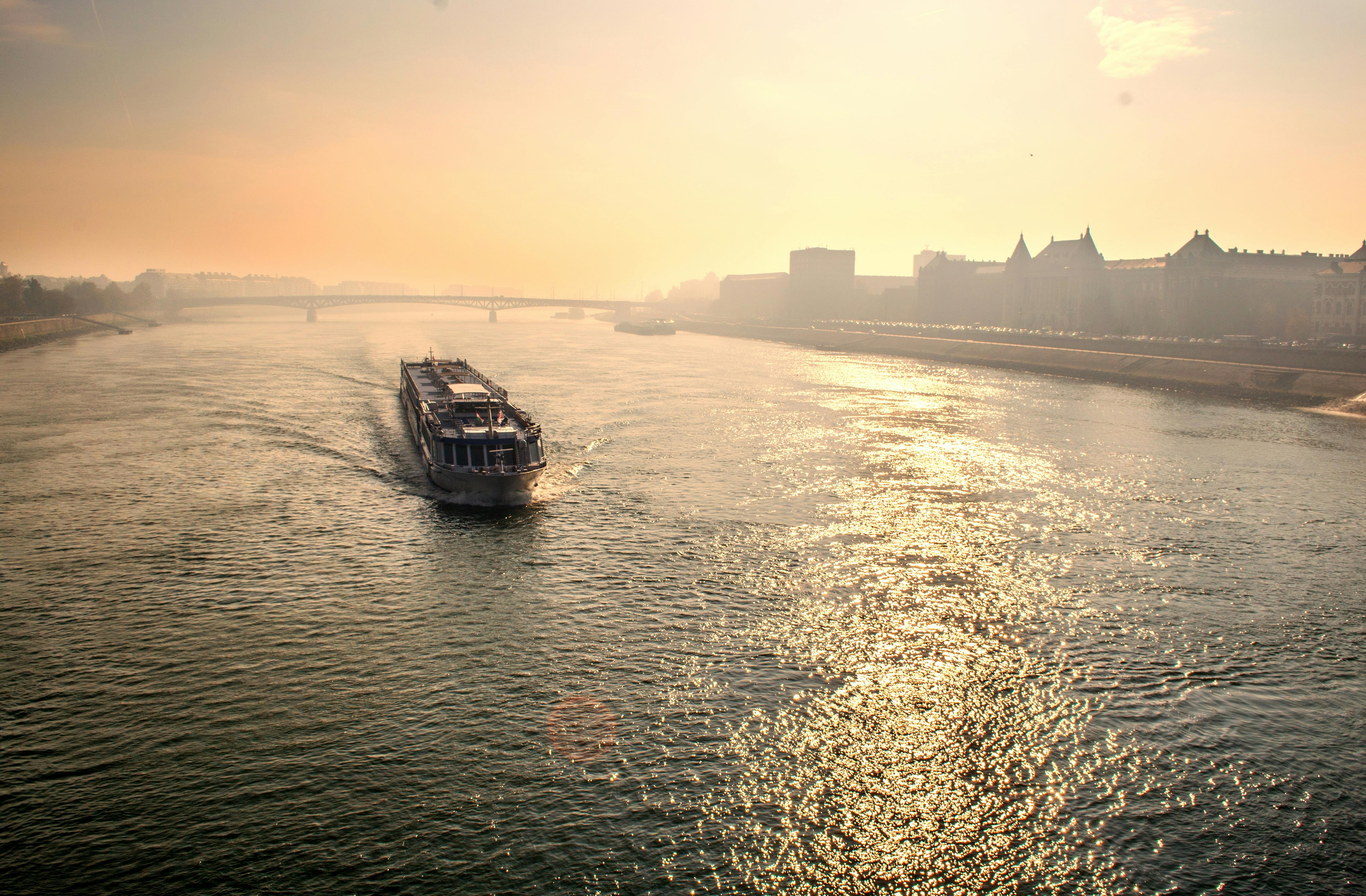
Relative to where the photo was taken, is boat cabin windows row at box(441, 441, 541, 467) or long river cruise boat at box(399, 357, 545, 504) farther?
boat cabin windows row at box(441, 441, 541, 467)

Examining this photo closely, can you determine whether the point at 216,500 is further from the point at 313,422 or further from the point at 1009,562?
the point at 1009,562

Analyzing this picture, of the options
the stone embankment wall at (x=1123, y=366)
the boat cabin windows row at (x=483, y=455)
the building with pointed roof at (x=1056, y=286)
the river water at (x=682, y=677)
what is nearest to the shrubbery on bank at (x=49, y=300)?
the river water at (x=682, y=677)

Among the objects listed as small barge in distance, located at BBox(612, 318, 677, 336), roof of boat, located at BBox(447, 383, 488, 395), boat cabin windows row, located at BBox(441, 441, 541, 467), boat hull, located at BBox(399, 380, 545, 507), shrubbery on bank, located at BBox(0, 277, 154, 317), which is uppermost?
shrubbery on bank, located at BBox(0, 277, 154, 317)

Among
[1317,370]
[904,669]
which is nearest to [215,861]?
[904,669]

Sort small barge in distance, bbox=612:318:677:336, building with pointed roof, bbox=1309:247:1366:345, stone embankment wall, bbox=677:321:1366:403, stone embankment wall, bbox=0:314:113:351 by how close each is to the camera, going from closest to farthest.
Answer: stone embankment wall, bbox=677:321:1366:403 → stone embankment wall, bbox=0:314:113:351 → building with pointed roof, bbox=1309:247:1366:345 → small barge in distance, bbox=612:318:677:336

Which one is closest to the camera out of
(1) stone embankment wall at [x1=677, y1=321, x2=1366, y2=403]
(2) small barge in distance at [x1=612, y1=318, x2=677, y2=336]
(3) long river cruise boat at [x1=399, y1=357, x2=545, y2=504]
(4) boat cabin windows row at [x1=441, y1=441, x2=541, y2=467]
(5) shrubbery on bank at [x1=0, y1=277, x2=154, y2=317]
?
(3) long river cruise boat at [x1=399, y1=357, x2=545, y2=504]

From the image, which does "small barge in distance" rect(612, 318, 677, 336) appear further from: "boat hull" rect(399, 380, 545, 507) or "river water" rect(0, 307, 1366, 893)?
"boat hull" rect(399, 380, 545, 507)

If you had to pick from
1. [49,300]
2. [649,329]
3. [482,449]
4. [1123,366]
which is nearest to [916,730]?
[482,449]

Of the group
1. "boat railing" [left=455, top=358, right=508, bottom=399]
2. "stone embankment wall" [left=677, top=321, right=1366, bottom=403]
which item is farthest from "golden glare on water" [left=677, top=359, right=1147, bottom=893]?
"stone embankment wall" [left=677, top=321, right=1366, bottom=403]
